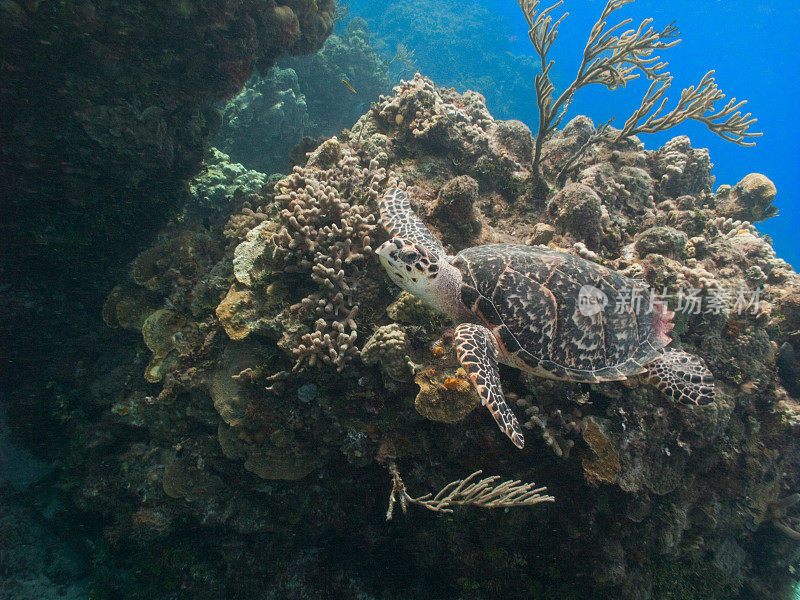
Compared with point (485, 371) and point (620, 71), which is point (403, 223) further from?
point (620, 71)

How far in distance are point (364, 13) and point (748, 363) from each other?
49.1 m

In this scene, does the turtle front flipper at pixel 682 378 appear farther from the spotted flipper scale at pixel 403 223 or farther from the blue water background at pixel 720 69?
the blue water background at pixel 720 69

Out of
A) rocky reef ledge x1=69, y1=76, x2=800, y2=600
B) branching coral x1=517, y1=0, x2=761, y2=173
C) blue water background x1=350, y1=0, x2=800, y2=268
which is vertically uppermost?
blue water background x1=350, y1=0, x2=800, y2=268

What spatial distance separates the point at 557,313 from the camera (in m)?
3.32

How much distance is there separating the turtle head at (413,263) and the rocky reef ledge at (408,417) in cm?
44

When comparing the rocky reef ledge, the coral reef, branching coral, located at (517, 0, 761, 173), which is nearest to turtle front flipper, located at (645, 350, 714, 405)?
the rocky reef ledge

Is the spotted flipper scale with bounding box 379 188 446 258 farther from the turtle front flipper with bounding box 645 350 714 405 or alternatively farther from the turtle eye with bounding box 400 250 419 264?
the turtle front flipper with bounding box 645 350 714 405

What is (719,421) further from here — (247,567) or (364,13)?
(364,13)

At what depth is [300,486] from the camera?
13.4 ft

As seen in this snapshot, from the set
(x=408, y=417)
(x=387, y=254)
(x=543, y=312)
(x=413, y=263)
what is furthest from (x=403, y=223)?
(x=408, y=417)

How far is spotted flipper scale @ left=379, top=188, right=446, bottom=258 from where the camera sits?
3559mm

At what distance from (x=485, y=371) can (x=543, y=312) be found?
3.21ft

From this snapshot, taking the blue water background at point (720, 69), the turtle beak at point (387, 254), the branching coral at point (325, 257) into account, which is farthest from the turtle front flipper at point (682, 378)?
the blue water background at point (720, 69)

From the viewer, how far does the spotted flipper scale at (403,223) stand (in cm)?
356
